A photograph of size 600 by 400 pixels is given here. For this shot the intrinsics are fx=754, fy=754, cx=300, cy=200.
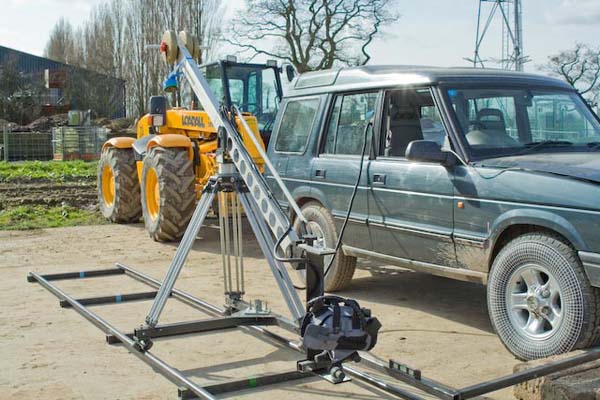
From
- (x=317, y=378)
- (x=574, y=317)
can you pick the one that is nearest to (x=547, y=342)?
(x=574, y=317)

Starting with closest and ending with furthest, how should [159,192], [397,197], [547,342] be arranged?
[547,342] < [397,197] < [159,192]

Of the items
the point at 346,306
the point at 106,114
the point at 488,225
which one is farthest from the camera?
the point at 106,114

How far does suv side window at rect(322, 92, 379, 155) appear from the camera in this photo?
719cm

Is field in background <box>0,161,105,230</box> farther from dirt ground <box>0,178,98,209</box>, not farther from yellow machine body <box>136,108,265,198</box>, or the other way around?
yellow machine body <box>136,108,265,198</box>

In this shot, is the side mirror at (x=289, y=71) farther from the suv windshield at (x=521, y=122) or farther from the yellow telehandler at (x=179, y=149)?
the suv windshield at (x=521, y=122)

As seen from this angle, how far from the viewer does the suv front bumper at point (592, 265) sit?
493cm

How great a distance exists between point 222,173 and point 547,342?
271 cm

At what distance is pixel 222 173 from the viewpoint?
19.5 ft

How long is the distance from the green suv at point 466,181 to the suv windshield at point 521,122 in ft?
0.04

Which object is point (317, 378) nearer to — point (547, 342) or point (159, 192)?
point (547, 342)

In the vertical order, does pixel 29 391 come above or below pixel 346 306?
below

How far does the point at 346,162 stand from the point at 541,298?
2501mm

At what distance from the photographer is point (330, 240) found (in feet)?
24.1

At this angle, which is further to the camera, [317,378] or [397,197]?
[397,197]
